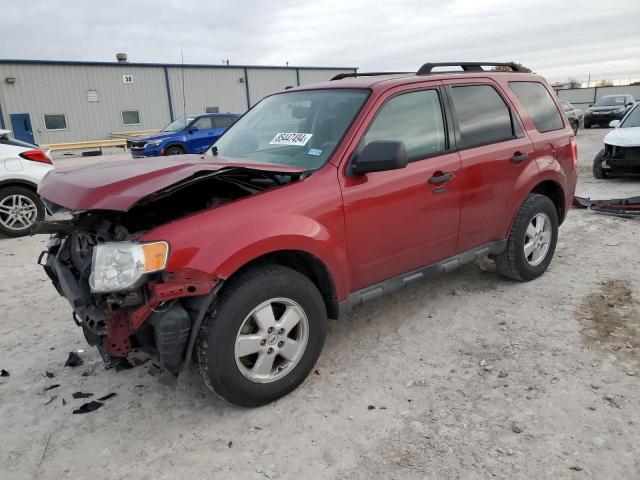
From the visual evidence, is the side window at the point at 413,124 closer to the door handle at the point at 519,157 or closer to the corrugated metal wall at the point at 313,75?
the door handle at the point at 519,157

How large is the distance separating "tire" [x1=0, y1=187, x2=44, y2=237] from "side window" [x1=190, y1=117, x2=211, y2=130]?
942 centimetres

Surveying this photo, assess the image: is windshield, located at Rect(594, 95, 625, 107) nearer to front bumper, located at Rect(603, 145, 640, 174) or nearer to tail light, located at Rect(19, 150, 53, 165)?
front bumper, located at Rect(603, 145, 640, 174)

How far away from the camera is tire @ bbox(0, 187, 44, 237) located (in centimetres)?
709

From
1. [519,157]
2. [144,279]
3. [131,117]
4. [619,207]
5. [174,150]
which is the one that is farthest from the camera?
[131,117]

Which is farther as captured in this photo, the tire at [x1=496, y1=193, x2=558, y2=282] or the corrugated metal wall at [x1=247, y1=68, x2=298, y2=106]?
the corrugated metal wall at [x1=247, y1=68, x2=298, y2=106]

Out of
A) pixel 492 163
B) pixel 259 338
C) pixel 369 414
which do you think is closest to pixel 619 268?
pixel 492 163

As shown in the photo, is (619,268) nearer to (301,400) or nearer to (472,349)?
(472,349)

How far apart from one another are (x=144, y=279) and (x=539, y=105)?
13.0ft

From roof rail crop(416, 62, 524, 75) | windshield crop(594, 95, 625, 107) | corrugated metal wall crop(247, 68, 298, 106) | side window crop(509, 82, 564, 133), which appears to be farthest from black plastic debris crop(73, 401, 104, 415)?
corrugated metal wall crop(247, 68, 298, 106)

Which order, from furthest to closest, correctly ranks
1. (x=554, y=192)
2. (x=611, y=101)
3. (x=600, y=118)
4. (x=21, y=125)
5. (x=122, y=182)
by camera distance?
1. (x=21, y=125)
2. (x=611, y=101)
3. (x=600, y=118)
4. (x=554, y=192)
5. (x=122, y=182)

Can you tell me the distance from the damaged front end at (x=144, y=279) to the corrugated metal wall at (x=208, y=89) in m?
27.0

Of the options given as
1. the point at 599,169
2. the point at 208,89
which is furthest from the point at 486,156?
the point at 208,89

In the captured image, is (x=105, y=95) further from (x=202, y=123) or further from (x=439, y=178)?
(x=439, y=178)

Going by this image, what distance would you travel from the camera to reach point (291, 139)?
351cm
